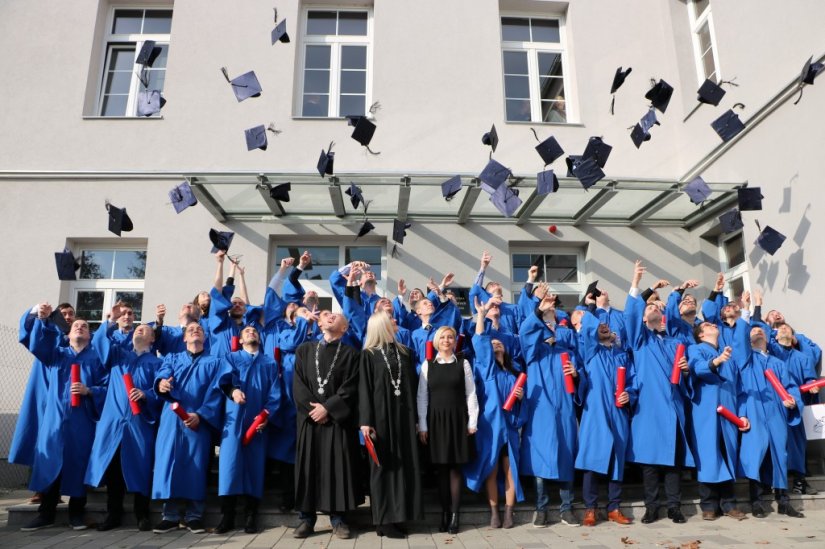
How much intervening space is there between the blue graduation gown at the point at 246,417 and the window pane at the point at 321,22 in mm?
6640

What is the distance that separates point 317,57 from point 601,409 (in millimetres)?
7298

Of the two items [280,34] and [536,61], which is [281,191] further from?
[536,61]

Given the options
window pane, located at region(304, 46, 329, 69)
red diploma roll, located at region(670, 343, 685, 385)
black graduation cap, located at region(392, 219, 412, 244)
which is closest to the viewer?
red diploma roll, located at region(670, 343, 685, 385)

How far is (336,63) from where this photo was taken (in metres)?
10.3

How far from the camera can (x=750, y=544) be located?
4652 millimetres

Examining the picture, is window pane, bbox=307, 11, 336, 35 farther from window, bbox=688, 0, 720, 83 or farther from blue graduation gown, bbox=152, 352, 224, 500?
blue graduation gown, bbox=152, 352, 224, 500

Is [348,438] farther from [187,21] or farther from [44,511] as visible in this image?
[187,21]

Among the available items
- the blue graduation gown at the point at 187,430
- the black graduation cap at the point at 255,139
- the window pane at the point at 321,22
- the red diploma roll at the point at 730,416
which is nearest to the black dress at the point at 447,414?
the blue graduation gown at the point at 187,430

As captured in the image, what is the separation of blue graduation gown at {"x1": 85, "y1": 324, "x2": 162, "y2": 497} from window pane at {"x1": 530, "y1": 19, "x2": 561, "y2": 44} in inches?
322

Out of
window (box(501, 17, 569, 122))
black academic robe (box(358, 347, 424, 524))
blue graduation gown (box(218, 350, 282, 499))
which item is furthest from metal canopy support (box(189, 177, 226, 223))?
window (box(501, 17, 569, 122))

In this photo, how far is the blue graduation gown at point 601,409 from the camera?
5562mm

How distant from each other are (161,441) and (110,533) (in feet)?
2.59

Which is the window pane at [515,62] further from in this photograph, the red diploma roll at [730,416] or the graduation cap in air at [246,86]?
the red diploma roll at [730,416]

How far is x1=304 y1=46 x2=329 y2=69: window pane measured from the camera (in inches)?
406
